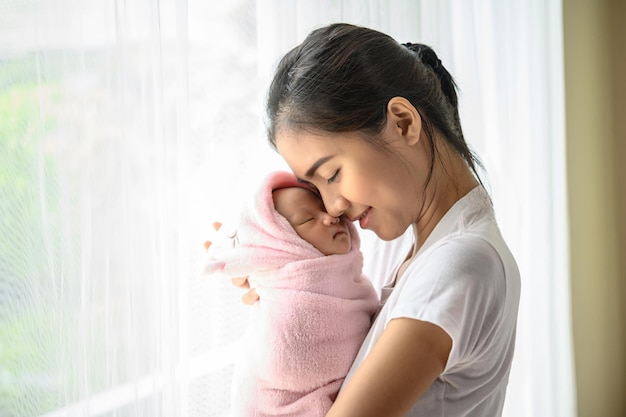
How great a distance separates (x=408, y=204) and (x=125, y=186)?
47 cm

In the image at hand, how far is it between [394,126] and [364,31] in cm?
17

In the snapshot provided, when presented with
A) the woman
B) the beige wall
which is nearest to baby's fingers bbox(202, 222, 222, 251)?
the woman

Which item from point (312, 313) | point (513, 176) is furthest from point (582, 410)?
point (312, 313)

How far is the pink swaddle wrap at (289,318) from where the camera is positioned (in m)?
1.21

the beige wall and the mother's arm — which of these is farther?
the beige wall

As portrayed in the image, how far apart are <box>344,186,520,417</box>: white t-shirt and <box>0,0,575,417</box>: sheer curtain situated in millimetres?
369

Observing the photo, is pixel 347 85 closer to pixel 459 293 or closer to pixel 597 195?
pixel 459 293

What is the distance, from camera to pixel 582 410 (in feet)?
11.2

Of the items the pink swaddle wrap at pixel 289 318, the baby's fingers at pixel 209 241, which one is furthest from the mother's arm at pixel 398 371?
the baby's fingers at pixel 209 241

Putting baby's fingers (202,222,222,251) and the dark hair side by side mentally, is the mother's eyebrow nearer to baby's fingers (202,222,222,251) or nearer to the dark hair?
the dark hair

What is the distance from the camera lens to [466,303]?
1.02m

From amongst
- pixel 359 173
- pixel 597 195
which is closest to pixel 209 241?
pixel 359 173

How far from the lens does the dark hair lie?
116cm

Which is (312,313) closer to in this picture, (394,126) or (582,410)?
(394,126)
